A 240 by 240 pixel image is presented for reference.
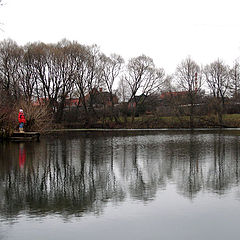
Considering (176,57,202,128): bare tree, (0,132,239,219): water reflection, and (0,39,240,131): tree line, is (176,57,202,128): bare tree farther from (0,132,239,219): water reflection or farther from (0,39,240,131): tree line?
(0,132,239,219): water reflection

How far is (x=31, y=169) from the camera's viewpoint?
12680 mm

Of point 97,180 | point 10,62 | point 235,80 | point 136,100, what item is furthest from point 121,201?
point 136,100

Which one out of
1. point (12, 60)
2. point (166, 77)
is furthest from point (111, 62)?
point (12, 60)

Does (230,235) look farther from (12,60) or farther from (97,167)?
(12,60)

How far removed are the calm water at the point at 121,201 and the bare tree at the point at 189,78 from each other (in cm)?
4658

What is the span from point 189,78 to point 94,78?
16.6 m

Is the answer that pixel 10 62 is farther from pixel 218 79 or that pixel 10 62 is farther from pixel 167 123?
pixel 218 79

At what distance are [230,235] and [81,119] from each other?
181 feet

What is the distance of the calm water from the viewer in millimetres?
5891

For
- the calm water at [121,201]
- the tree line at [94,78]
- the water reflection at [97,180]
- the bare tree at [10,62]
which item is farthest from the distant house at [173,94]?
the calm water at [121,201]

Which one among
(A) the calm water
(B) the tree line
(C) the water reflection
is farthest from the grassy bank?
(A) the calm water

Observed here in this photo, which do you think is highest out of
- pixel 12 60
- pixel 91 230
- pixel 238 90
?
pixel 12 60

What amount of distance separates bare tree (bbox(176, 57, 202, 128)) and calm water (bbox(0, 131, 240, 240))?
46.6 metres

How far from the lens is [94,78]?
5784cm
